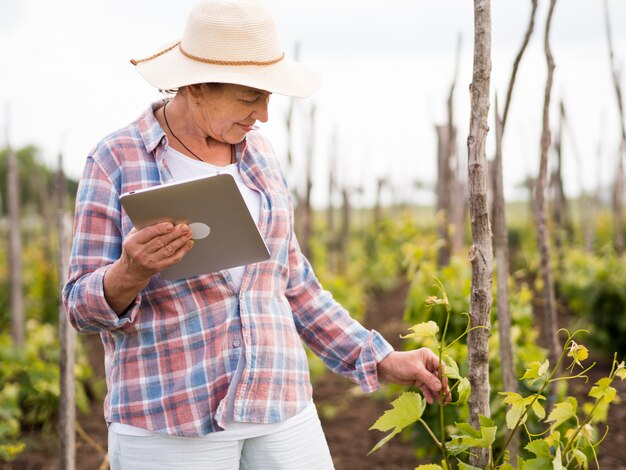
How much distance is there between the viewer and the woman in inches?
54.0

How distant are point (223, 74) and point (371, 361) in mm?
678

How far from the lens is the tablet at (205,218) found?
1.20 m

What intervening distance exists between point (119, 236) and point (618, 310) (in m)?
4.54

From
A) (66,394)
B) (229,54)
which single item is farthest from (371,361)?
(66,394)

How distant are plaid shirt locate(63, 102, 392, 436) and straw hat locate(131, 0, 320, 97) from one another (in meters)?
0.12

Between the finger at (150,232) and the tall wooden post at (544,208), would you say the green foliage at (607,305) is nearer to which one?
the tall wooden post at (544,208)

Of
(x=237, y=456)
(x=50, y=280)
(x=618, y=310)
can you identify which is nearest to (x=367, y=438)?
(x=618, y=310)

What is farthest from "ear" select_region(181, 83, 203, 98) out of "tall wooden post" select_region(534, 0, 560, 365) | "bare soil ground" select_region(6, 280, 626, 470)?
"bare soil ground" select_region(6, 280, 626, 470)

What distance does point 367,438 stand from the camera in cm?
407

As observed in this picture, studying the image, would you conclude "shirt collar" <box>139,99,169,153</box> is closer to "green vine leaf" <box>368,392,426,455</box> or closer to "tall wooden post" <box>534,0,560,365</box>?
"green vine leaf" <box>368,392,426,455</box>

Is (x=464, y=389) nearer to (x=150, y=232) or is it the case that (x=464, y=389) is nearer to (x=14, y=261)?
(x=150, y=232)

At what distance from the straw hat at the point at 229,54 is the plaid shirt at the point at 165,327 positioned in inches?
4.8

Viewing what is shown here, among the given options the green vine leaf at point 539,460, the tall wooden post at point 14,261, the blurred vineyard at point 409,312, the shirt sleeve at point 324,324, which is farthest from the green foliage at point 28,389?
the green vine leaf at point 539,460

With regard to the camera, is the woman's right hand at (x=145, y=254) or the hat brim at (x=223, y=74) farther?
the hat brim at (x=223, y=74)
